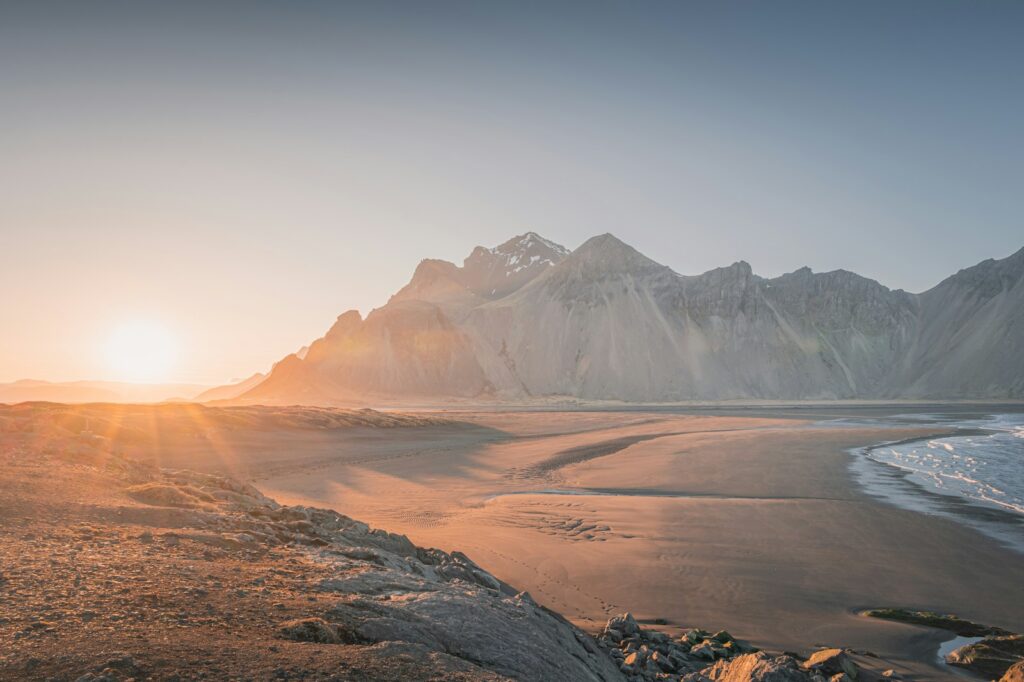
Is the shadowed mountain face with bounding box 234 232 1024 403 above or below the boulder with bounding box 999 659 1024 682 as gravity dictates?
above

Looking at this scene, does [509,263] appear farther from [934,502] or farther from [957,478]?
[934,502]

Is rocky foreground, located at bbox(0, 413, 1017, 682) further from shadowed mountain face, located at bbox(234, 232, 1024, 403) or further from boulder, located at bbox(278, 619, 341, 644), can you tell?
shadowed mountain face, located at bbox(234, 232, 1024, 403)

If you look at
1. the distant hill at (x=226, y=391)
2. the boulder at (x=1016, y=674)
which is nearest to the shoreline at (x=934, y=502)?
the boulder at (x=1016, y=674)

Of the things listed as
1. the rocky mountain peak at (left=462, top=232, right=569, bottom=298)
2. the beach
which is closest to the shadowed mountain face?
the rocky mountain peak at (left=462, top=232, right=569, bottom=298)

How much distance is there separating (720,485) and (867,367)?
420 ft

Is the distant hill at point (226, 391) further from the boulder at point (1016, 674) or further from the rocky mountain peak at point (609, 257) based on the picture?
the boulder at point (1016, 674)

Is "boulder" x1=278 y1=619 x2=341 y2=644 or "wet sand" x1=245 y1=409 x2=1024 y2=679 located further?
"wet sand" x1=245 y1=409 x2=1024 y2=679

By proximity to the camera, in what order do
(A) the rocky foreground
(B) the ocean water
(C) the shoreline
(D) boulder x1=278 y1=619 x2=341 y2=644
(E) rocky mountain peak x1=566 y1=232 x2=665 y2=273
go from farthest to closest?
(E) rocky mountain peak x1=566 y1=232 x2=665 y2=273 → (B) the ocean water → (C) the shoreline → (D) boulder x1=278 y1=619 x2=341 y2=644 → (A) the rocky foreground

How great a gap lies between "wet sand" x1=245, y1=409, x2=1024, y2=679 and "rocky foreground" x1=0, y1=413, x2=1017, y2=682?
140 centimetres

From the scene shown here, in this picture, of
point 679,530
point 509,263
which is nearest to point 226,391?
point 509,263

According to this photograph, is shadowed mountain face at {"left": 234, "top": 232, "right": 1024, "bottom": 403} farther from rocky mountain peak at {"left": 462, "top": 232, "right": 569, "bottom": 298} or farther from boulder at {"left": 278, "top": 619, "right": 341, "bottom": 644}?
boulder at {"left": 278, "top": 619, "right": 341, "bottom": 644}

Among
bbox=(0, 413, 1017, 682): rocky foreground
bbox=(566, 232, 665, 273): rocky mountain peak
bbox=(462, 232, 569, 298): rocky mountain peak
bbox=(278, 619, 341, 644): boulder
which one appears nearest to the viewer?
bbox=(0, 413, 1017, 682): rocky foreground

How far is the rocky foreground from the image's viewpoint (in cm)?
393

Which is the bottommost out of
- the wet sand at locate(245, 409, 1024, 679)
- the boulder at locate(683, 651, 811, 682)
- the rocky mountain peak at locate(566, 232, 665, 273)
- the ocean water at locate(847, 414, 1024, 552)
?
the ocean water at locate(847, 414, 1024, 552)
